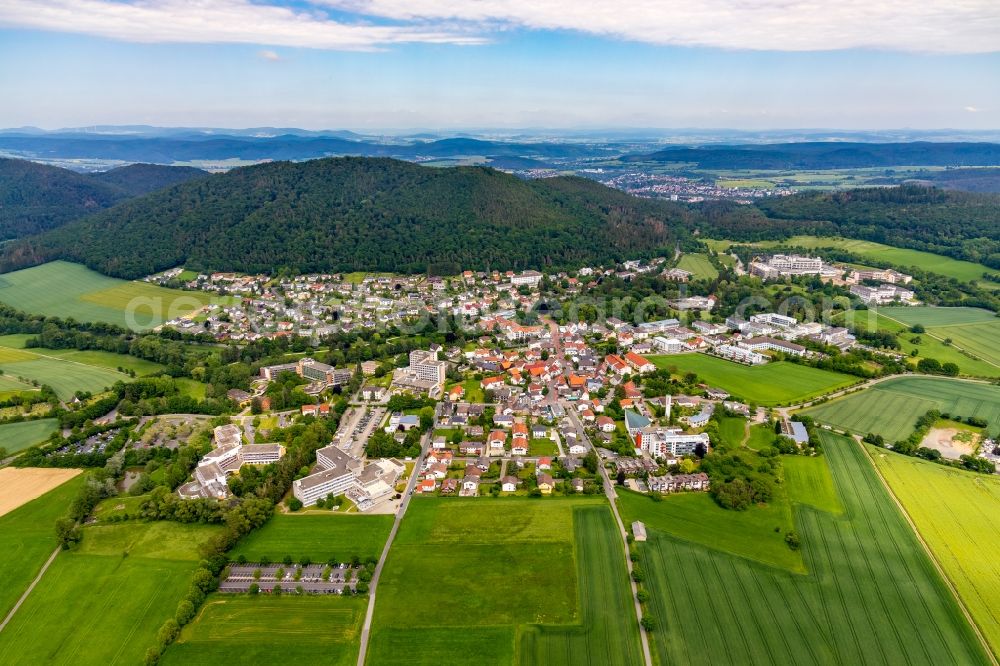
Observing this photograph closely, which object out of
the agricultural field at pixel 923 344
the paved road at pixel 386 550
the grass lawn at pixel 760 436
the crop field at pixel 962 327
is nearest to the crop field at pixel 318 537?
the paved road at pixel 386 550

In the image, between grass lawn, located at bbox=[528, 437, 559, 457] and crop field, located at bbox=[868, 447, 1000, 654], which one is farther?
grass lawn, located at bbox=[528, 437, 559, 457]

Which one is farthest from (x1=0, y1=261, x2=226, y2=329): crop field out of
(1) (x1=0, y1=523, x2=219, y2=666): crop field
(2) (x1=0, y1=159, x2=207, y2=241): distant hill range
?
(1) (x1=0, y1=523, x2=219, y2=666): crop field

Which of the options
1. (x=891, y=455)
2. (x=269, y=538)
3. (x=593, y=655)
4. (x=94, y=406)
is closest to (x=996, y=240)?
(x=891, y=455)

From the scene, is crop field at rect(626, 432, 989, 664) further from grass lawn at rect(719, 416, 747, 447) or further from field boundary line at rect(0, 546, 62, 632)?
field boundary line at rect(0, 546, 62, 632)

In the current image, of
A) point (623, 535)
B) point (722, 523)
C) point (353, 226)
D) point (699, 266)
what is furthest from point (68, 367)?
point (699, 266)

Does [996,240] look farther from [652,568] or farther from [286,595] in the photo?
[286,595]

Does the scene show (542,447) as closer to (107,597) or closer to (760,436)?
(760,436)

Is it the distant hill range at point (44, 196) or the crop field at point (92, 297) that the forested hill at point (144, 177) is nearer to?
the distant hill range at point (44, 196)
